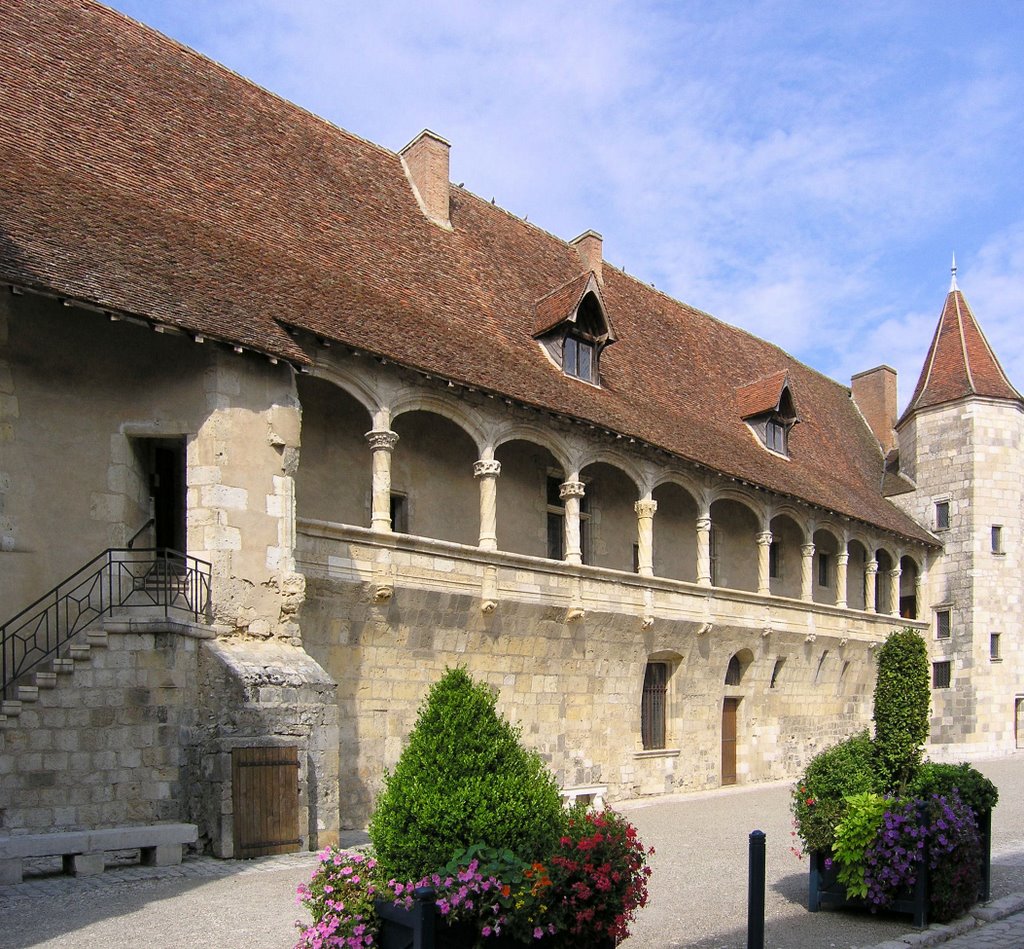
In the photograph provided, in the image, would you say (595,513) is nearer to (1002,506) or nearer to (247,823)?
(247,823)

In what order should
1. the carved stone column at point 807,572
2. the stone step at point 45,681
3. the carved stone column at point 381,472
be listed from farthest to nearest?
the carved stone column at point 807,572, the carved stone column at point 381,472, the stone step at point 45,681

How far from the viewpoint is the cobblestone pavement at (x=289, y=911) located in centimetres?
733

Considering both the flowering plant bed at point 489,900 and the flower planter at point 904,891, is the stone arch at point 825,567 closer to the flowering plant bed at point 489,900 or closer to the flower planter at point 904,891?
the flower planter at point 904,891

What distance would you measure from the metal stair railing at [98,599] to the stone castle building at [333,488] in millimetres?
53

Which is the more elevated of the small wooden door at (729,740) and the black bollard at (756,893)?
the black bollard at (756,893)

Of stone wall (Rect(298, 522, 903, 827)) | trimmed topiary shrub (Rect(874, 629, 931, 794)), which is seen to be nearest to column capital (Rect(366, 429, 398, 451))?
stone wall (Rect(298, 522, 903, 827))

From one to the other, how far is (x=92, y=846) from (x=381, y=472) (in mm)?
5694

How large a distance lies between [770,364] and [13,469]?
19.0 m

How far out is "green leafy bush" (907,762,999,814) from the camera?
8688 mm

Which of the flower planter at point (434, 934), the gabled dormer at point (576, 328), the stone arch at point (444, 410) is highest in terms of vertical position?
the gabled dormer at point (576, 328)

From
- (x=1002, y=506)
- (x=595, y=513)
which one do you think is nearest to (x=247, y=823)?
(x=595, y=513)

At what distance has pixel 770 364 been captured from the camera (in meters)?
26.6

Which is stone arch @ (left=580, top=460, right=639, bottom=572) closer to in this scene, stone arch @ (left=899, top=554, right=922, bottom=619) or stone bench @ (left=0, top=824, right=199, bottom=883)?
stone bench @ (left=0, top=824, right=199, bottom=883)

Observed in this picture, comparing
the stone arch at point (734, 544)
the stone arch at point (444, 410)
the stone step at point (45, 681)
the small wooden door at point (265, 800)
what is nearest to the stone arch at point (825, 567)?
the stone arch at point (734, 544)
